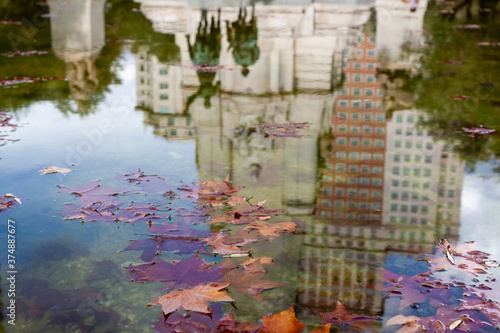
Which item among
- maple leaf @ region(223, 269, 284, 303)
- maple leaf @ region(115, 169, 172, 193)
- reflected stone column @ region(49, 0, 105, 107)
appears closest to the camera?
maple leaf @ region(223, 269, 284, 303)

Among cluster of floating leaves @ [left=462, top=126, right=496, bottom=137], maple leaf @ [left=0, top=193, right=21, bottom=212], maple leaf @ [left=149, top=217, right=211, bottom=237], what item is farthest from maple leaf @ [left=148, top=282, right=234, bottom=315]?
cluster of floating leaves @ [left=462, top=126, right=496, bottom=137]

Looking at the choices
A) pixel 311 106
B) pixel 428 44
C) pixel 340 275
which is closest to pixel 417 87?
pixel 311 106

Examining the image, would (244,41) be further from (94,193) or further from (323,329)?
(323,329)

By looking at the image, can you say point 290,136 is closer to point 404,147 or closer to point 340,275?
point 404,147

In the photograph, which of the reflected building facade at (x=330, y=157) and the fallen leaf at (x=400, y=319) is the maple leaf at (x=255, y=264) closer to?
the reflected building facade at (x=330, y=157)

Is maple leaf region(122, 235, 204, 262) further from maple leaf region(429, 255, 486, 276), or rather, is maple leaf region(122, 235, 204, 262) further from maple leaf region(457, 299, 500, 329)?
maple leaf region(457, 299, 500, 329)

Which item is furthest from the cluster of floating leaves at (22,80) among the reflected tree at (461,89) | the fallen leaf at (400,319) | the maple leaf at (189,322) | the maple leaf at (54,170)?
the fallen leaf at (400,319)

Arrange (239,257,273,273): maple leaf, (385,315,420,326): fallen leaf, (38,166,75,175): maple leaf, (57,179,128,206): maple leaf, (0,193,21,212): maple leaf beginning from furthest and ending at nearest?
(38,166,75,175): maple leaf → (57,179,128,206): maple leaf → (0,193,21,212): maple leaf → (239,257,273,273): maple leaf → (385,315,420,326): fallen leaf
